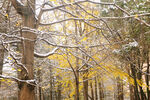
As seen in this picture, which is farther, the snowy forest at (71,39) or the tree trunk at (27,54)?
the tree trunk at (27,54)

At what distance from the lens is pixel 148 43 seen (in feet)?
23.0

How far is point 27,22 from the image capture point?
13.9ft

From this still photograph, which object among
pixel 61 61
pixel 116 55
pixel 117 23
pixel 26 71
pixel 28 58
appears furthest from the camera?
pixel 61 61

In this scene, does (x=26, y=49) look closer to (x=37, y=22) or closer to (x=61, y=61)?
(x=37, y=22)

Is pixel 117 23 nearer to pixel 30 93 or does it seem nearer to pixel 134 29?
pixel 134 29

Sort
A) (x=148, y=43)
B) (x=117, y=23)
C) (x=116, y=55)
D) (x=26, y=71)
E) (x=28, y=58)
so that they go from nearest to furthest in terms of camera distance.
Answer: (x=26, y=71), (x=28, y=58), (x=116, y=55), (x=117, y=23), (x=148, y=43)

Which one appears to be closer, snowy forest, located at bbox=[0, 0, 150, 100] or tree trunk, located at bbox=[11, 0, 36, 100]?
snowy forest, located at bbox=[0, 0, 150, 100]

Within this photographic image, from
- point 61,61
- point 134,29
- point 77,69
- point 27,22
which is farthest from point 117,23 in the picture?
point 27,22

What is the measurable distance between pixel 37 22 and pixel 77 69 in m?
3.49

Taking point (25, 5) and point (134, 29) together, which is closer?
point (25, 5)

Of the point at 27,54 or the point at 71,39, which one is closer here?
the point at 27,54

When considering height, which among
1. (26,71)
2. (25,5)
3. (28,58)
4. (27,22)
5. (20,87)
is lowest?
(20,87)

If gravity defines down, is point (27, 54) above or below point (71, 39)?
below

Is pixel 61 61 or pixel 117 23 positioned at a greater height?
pixel 117 23
